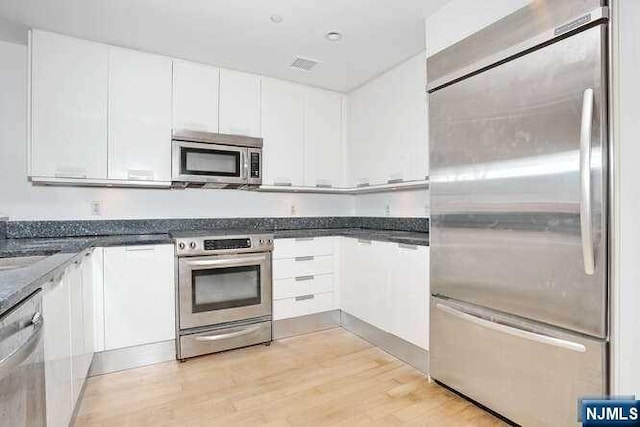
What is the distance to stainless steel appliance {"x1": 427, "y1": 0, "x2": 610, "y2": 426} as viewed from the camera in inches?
52.2

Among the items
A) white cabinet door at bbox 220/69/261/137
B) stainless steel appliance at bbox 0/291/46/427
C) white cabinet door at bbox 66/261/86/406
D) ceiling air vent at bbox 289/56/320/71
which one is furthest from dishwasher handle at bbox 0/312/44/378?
ceiling air vent at bbox 289/56/320/71

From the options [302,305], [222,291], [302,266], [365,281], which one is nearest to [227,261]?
[222,291]

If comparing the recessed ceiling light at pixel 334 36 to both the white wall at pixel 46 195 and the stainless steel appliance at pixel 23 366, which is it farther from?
the stainless steel appliance at pixel 23 366

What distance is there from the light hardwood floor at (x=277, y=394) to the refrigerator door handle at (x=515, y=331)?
0.49m

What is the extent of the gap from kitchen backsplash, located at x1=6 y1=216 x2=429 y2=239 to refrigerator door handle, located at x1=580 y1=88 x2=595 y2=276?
1.58 m

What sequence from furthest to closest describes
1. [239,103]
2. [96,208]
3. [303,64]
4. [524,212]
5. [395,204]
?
[395,204] < [239,103] < [303,64] < [96,208] < [524,212]

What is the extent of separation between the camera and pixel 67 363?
1467mm

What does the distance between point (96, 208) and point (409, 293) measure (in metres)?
2.55

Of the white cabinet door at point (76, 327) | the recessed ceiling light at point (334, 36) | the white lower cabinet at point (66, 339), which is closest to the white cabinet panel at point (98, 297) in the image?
the white lower cabinet at point (66, 339)

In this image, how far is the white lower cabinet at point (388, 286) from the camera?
87.8 inches

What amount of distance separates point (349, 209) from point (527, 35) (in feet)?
8.43

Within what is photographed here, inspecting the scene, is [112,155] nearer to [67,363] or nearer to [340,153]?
[67,363]

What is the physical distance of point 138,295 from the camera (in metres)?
2.33

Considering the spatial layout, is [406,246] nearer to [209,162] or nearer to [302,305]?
[302,305]
